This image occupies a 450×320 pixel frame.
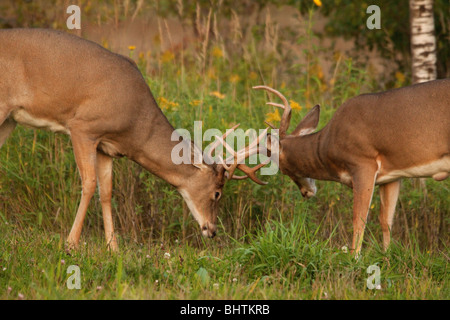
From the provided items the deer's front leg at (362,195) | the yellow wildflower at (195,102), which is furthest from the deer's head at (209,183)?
the deer's front leg at (362,195)

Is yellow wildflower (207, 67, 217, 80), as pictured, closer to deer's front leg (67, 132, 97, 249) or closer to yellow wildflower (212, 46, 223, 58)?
yellow wildflower (212, 46, 223, 58)

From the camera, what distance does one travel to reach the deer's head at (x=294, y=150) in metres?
7.24

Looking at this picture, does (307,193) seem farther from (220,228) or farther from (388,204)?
(220,228)

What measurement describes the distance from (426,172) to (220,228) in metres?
2.33

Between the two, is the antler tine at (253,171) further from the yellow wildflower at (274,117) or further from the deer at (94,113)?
the yellow wildflower at (274,117)

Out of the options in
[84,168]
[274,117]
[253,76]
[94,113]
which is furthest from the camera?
[253,76]

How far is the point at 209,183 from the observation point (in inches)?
287

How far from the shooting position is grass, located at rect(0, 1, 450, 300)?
507 centimetres

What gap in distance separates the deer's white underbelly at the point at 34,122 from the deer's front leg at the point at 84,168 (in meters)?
0.20

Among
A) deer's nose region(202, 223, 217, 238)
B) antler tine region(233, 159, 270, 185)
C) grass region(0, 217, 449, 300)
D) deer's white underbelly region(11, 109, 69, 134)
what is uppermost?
deer's white underbelly region(11, 109, 69, 134)

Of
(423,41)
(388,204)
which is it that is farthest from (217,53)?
(388,204)

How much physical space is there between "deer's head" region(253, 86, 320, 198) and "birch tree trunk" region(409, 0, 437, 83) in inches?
73.8

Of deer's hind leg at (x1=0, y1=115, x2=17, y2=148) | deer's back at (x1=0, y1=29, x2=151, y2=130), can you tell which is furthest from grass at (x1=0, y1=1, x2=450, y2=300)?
deer's back at (x1=0, y1=29, x2=151, y2=130)
